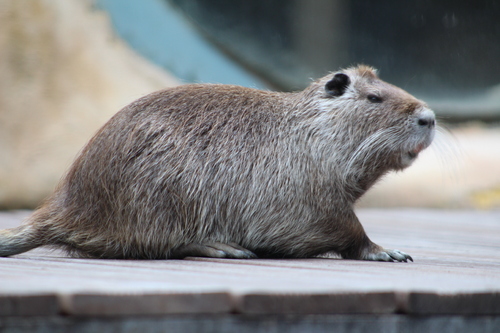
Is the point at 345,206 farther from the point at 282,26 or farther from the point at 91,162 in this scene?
the point at 282,26

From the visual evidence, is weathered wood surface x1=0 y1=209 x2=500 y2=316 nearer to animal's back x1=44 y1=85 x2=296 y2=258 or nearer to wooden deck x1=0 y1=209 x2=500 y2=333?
wooden deck x1=0 y1=209 x2=500 y2=333

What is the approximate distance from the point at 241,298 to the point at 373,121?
4.80 ft

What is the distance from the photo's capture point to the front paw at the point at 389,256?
264 centimetres

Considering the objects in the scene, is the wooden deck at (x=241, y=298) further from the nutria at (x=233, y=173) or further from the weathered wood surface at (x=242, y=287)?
the nutria at (x=233, y=173)

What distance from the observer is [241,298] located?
152cm

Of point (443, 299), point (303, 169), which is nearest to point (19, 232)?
point (303, 169)

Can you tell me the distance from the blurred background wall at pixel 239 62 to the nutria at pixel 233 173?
2.42 meters

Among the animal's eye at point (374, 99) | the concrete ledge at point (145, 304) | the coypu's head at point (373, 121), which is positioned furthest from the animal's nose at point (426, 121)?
the concrete ledge at point (145, 304)

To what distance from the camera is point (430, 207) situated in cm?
621

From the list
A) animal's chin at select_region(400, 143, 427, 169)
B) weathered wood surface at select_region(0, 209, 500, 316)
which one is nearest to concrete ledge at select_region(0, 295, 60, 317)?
weathered wood surface at select_region(0, 209, 500, 316)

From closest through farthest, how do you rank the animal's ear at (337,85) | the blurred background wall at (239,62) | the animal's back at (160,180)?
the animal's back at (160,180)
the animal's ear at (337,85)
the blurred background wall at (239,62)

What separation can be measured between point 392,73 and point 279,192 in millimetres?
4325

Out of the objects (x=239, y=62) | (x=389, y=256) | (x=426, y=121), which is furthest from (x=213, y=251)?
(x=239, y=62)

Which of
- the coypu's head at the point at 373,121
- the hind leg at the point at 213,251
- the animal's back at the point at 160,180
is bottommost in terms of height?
the hind leg at the point at 213,251
